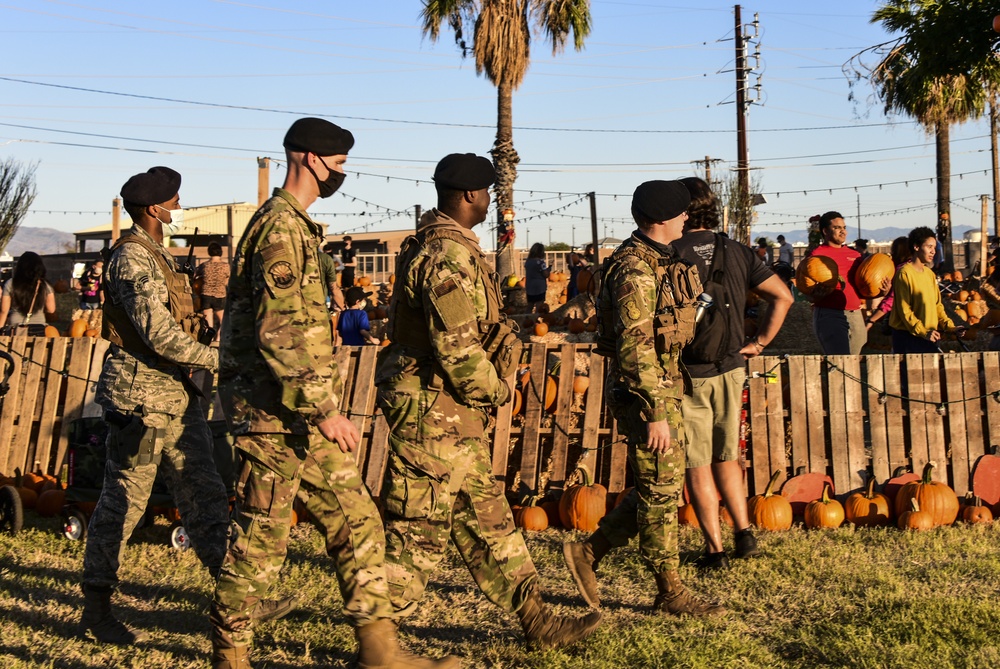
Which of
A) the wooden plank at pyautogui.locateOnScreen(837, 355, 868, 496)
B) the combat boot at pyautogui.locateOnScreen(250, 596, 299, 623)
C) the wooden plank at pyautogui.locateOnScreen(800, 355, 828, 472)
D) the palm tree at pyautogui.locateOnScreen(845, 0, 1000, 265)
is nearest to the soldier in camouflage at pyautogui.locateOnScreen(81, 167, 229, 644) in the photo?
the combat boot at pyautogui.locateOnScreen(250, 596, 299, 623)

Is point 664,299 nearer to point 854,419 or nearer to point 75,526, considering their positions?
point 854,419

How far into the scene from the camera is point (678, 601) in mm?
5113

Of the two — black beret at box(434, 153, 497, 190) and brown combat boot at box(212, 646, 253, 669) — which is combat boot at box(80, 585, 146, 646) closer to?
brown combat boot at box(212, 646, 253, 669)

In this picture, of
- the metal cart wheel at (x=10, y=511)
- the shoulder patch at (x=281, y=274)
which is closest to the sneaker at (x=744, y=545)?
the shoulder patch at (x=281, y=274)

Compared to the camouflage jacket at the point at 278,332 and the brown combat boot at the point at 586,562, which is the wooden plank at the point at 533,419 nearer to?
the brown combat boot at the point at 586,562

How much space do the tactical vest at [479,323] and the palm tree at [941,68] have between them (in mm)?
13923

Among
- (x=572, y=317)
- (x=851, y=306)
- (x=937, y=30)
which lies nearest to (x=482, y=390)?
(x=851, y=306)

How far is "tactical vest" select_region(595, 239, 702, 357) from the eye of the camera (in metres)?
4.94

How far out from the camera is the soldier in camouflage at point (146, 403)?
192 inches

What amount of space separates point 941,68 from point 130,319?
48.8 feet

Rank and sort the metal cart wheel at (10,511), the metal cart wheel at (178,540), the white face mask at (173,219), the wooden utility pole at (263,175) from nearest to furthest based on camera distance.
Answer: the white face mask at (173,219)
the metal cart wheel at (178,540)
the metal cart wheel at (10,511)
the wooden utility pole at (263,175)

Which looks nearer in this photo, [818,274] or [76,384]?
[76,384]

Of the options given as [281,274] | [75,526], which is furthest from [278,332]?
[75,526]

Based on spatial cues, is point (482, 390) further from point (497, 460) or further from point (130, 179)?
point (497, 460)
